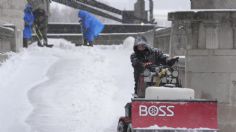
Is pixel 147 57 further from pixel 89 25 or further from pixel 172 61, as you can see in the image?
pixel 89 25

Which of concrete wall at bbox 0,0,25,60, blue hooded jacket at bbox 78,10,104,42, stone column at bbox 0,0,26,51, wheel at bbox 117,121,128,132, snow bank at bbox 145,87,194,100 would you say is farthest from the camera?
blue hooded jacket at bbox 78,10,104,42

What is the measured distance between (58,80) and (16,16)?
407 inches

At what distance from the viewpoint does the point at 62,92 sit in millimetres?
14859

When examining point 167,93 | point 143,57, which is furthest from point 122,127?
point 167,93

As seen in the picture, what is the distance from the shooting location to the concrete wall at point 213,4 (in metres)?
12.7

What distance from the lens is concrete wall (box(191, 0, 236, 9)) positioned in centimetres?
1269

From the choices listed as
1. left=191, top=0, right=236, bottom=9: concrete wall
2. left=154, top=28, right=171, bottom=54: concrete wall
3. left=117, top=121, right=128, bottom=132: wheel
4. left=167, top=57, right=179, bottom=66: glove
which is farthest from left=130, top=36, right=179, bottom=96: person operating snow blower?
left=154, top=28, right=171, bottom=54: concrete wall

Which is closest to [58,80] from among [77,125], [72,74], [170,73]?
[72,74]

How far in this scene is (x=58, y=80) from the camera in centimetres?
1650

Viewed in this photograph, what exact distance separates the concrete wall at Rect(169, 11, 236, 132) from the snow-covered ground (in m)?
1.94

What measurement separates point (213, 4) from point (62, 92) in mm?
4226

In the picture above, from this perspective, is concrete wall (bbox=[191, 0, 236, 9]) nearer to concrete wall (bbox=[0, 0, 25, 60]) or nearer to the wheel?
the wheel

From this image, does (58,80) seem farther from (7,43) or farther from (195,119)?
(195,119)

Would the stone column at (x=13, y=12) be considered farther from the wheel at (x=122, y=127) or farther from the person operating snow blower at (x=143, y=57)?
the wheel at (x=122, y=127)
